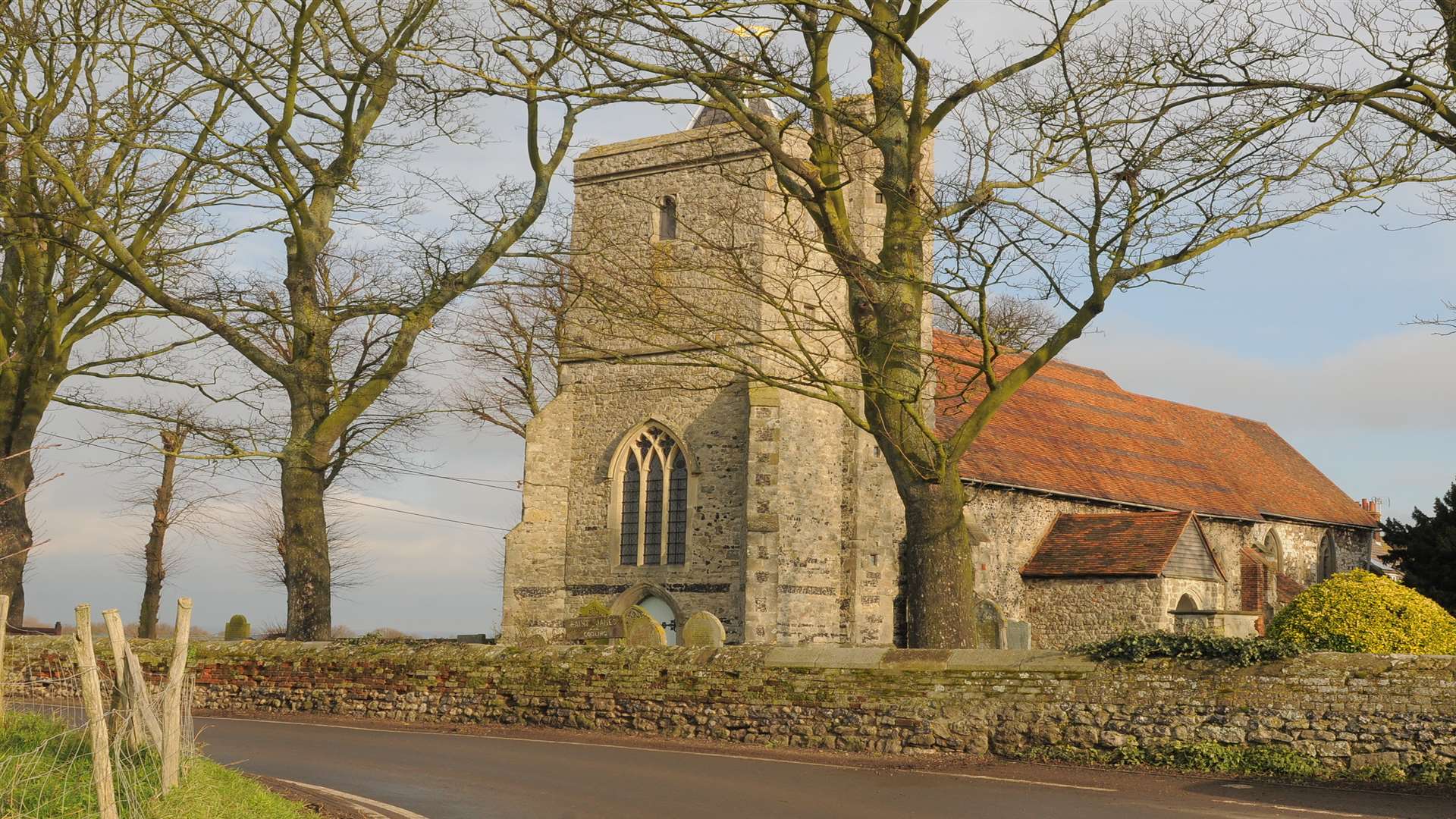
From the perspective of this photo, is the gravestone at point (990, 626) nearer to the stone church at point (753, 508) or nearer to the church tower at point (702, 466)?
the stone church at point (753, 508)

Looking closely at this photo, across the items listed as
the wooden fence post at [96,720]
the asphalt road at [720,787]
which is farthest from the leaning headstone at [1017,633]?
the wooden fence post at [96,720]

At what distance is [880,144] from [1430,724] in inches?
332

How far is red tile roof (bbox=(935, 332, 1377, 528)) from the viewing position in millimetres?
28953

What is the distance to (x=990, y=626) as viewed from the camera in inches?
970

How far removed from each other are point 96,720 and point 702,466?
18.6m

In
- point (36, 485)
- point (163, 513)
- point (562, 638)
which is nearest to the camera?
point (36, 485)

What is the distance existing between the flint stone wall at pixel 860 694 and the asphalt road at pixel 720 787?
0.61 m

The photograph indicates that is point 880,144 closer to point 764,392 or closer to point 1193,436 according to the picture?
point 764,392

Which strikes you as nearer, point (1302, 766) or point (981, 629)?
point (1302, 766)

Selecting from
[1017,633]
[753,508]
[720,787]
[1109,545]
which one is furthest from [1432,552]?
[720,787]

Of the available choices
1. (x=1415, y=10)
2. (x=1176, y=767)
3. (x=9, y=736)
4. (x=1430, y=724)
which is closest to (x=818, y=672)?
(x=1176, y=767)

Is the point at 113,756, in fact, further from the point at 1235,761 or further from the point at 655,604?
the point at 655,604

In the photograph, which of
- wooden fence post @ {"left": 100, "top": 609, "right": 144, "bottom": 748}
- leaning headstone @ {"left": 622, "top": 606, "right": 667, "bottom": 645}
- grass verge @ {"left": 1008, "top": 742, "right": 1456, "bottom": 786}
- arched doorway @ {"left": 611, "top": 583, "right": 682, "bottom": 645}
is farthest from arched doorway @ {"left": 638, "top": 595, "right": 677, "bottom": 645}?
wooden fence post @ {"left": 100, "top": 609, "right": 144, "bottom": 748}

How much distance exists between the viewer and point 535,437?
2664 cm
